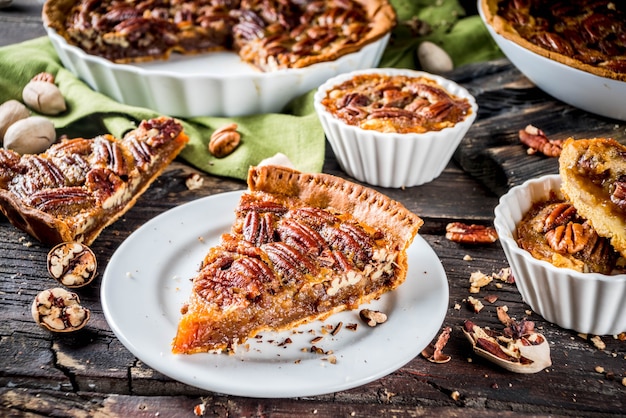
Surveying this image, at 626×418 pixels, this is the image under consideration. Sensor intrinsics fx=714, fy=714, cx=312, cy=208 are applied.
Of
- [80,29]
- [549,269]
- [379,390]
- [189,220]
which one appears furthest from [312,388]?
[80,29]

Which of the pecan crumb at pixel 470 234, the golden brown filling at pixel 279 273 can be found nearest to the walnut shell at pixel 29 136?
the golden brown filling at pixel 279 273

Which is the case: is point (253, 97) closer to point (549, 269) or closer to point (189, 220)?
point (189, 220)

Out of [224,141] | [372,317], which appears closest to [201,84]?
[224,141]

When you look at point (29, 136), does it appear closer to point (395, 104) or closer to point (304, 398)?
point (395, 104)

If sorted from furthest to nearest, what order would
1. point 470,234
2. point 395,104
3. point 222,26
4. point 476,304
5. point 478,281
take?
1. point 222,26
2. point 395,104
3. point 470,234
4. point 478,281
5. point 476,304

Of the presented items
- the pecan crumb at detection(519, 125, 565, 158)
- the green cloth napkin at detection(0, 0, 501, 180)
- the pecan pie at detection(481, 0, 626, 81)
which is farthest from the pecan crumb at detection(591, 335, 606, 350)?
the green cloth napkin at detection(0, 0, 501, 180)

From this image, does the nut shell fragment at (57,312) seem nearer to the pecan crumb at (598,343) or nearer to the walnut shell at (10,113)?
the walnut shell at (10,113)
